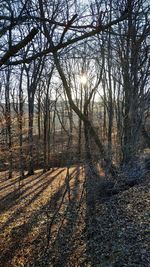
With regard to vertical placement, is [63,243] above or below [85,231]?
below

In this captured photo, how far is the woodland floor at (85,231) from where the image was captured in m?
6.62

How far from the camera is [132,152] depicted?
38.4 ft

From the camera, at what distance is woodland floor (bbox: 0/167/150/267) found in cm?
662

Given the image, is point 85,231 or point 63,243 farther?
point 85,231

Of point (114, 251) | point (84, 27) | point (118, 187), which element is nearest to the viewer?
point (84, 27)

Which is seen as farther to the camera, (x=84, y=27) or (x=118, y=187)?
(x=118, y=187)

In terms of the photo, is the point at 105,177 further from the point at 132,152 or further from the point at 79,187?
the point at 79,187

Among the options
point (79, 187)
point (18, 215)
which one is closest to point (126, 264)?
point (18, 215)

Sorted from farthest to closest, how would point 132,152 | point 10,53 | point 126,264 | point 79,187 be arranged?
1. point 79,187
2. point 132,152
3. point 126,264
4. point 10,53

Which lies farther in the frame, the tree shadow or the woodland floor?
the tree shadow

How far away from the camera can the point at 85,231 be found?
8266 mm

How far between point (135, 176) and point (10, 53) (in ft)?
31.1

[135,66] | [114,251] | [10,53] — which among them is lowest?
[114,251]

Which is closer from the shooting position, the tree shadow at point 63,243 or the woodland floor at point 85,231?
the woodland floor at point 85,231
